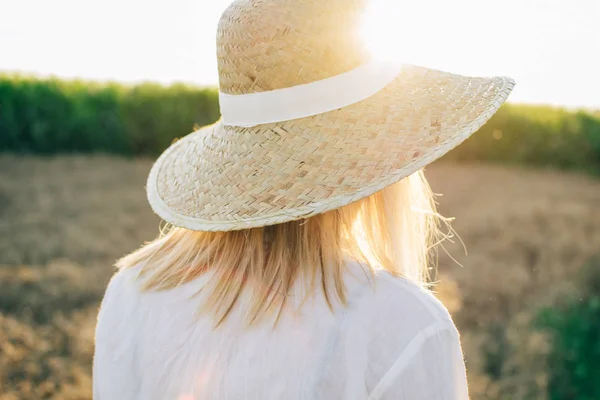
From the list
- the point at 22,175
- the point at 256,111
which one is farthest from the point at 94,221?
the point at 256,111

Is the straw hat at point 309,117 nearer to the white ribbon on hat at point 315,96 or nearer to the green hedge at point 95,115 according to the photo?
the white ribbon on hat at point 315,96

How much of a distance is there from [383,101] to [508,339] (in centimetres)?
403

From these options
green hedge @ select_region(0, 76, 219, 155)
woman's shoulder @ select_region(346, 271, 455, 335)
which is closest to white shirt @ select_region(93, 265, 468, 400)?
woman's shoulder @ select_region(346, 271, 455, 335)

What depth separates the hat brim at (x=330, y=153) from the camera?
1.51 meters

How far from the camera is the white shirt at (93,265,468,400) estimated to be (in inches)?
50.3

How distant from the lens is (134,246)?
7691mm

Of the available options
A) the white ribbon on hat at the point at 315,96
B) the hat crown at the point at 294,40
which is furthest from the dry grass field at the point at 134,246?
the hat crown at the point at 294,40

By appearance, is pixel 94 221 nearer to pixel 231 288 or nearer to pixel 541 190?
pixel 541 190

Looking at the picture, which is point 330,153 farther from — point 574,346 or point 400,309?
point 574,346

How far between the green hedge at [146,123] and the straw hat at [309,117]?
1247cm

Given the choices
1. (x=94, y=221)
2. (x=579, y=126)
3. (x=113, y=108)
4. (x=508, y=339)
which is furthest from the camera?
(x=113, y=108)

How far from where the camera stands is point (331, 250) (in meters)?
1.41

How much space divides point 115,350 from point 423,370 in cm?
71

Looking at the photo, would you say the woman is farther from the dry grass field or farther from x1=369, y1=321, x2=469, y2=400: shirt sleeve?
the dry grass field
